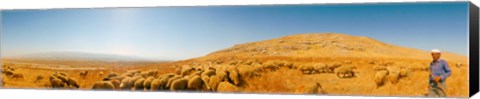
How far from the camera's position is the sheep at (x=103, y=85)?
12.8 meters

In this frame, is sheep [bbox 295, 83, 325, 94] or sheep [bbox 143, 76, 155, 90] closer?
sheep [bbox 295, 83, 325, 94]

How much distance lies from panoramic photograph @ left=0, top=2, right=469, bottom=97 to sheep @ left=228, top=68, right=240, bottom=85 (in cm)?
1

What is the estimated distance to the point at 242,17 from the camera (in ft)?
39.8

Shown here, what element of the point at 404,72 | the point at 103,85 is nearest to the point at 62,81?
the point at 103,85

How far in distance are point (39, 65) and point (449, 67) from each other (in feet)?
18.6

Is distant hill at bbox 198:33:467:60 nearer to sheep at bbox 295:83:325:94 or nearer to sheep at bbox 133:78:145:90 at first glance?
sheep at bbox 295:83:325:94

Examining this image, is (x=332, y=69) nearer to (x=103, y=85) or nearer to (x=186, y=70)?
(x=186, y=70)

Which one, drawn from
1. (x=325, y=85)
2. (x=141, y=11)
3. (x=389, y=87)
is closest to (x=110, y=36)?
(x=141, y=11)

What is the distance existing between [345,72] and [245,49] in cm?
136

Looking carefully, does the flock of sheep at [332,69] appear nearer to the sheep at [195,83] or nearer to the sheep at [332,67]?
the sheep at [332,67]

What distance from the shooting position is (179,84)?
12484mm

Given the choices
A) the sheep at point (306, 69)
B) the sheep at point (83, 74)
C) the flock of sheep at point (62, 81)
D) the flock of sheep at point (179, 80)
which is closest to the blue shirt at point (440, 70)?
the sheep at point (306, 69)

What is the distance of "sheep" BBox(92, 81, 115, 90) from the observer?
1284cm

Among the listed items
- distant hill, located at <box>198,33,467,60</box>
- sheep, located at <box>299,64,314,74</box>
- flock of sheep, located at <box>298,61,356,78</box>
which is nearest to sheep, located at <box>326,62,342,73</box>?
flock of sheep, located at <box>298,61,356,78</box>
